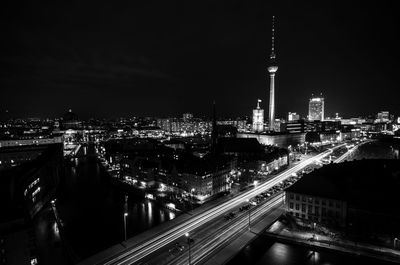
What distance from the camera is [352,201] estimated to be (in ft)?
71.3

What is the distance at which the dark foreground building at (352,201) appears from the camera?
20.4 metres

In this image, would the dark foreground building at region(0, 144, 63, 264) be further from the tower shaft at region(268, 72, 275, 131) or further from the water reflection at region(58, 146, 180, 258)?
the tower shaft at region(268, 72, 275, 131)

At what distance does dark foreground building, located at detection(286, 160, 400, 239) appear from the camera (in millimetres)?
20359

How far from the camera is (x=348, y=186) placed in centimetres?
2331

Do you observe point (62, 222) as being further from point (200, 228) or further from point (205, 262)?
point (205, 262)

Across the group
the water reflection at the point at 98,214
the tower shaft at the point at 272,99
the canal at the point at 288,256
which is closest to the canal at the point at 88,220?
the water reflection at the point at 98,214

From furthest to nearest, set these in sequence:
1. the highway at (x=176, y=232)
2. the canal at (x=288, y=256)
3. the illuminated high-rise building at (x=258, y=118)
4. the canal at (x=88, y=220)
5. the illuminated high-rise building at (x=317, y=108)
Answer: the illuminated high-rise building at (x=317, y=108), the illuminated high-rise building at (x=258, y=118), the canal at (x=88, y=220), the canal at (x=288, y=256), the highway at (x=176, y=232)

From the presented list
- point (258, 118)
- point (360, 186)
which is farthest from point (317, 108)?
point (360, 186)

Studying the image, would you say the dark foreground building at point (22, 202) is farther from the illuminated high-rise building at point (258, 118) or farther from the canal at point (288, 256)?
the illuminated high-rise building at point (258, 118)

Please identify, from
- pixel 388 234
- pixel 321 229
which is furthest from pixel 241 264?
pixel 388 234

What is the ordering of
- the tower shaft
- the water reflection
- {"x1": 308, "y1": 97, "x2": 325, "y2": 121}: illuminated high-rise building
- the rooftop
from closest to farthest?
the rooftop
the water reflection
the tower shaft
{"x1": 308, "y1": 97, "x2": 325, "y2": 121}: illuminated high-rise building

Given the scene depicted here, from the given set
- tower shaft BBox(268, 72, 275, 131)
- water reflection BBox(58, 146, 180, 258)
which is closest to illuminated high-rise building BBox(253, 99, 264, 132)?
tower shaft BBox(268, 72, 275, 131)

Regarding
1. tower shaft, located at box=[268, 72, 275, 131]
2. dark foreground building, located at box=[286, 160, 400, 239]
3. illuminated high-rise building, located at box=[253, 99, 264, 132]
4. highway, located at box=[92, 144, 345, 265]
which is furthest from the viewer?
illuminated high-rise building, located at box=[253, 99, 264, 132]

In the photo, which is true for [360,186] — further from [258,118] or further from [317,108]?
[317,108]
